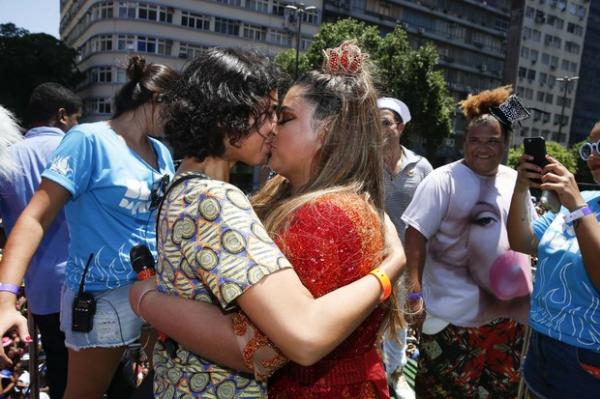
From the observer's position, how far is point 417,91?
101ft

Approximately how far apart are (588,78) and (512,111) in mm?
74582

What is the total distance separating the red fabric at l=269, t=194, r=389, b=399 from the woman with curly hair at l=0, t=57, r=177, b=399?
112 centimetres

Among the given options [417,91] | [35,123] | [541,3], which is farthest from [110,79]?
[541,3]

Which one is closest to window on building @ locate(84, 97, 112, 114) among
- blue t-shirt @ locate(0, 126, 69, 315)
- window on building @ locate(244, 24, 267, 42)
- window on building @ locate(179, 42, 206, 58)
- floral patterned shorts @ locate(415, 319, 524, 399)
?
window on building @ locate(179, 42, 206, 58)

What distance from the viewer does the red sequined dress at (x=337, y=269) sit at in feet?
4.38

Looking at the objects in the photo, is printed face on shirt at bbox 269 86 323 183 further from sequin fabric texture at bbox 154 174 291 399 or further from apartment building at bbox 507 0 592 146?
apartment building at bbox 507 0 592 146

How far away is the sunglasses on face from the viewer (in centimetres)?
225

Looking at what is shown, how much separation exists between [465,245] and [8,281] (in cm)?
248

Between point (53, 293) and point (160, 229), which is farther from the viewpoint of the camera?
point (53, 293)

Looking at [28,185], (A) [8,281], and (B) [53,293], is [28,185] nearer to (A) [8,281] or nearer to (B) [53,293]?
(B) [53,293]

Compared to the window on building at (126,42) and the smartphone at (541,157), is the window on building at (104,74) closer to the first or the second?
the window on building at (126,42)

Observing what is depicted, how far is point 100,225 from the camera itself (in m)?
2.35

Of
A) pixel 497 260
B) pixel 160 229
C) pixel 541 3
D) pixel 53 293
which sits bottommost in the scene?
pixel 53 293

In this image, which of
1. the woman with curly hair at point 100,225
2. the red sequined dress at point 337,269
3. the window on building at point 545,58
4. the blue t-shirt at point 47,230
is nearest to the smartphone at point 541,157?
the red sequined dress at point 337,269
